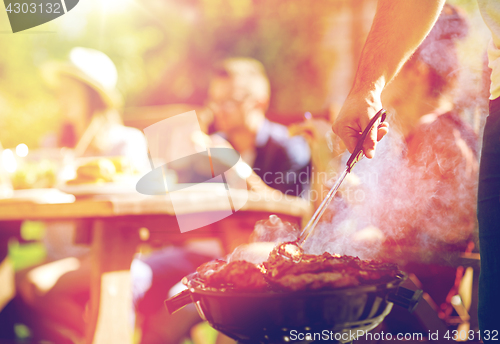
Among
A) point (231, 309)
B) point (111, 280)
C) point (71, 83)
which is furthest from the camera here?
point (71, 83)

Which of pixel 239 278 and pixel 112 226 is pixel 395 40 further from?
pixel 112 226

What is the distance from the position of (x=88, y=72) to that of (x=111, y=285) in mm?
2332

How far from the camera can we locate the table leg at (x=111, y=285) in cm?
201

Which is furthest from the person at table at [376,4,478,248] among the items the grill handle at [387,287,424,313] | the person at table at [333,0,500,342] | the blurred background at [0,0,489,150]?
the blurred background at [0,0,489,150]

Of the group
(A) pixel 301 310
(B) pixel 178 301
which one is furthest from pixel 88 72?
(A) pixel 301 310

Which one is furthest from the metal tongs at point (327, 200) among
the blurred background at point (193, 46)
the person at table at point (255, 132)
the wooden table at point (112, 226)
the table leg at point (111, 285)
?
the blurred background at point (193, 46)

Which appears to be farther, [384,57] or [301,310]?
[384,57]

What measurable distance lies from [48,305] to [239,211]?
5.23 ft

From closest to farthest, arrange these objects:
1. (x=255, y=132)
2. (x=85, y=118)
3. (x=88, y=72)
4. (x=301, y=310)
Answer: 1. (x=301, y=310)
2. (x=88, y=72)
3. (x=85, y=118)
4. (x=255, y=132)

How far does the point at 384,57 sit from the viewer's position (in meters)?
1.23

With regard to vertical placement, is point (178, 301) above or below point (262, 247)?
above

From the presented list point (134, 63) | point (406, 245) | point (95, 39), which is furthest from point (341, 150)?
point (95, 39)

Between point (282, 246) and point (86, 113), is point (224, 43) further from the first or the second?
point (282, 246)

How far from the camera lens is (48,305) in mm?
2648
